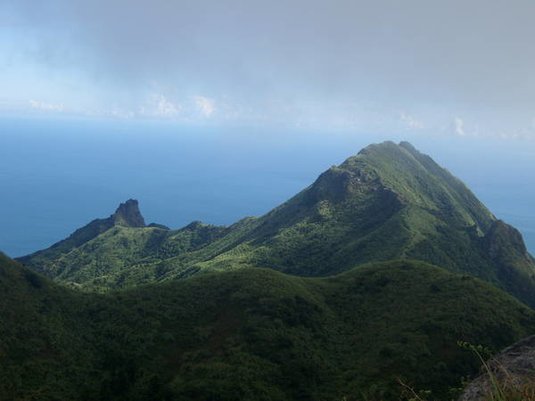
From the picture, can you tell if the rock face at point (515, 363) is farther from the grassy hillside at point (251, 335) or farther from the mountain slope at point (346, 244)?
the mountain slope at point (346, 244)

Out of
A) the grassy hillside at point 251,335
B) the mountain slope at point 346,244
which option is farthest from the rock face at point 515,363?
the mountain slope at point 346,244

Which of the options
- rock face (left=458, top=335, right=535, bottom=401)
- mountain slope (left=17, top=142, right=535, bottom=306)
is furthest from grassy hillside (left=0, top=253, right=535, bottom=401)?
mountain slope (left=17, top=142, right=535, bottom=306)

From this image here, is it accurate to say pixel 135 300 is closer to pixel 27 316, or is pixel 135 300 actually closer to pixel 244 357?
pixel 27 316

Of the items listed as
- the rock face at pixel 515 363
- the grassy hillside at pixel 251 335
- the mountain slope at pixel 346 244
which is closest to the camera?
the rock face at pixel 515 363

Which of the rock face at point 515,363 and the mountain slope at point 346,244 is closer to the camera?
the rock face at point 515,363

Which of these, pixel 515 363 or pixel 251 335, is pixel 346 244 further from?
pixel 515 363

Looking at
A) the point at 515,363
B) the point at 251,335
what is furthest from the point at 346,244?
the point at 515,363
